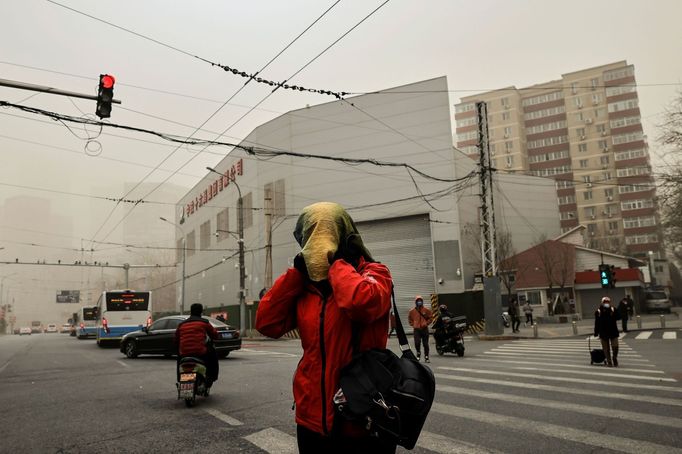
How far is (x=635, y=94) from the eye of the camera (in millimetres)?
82188

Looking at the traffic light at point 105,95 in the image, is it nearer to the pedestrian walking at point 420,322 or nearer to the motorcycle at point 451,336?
the pedestrian walking at point 420,322

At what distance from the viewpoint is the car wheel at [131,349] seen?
52.0ft

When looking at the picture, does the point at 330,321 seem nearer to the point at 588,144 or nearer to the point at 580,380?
the point at 580,380

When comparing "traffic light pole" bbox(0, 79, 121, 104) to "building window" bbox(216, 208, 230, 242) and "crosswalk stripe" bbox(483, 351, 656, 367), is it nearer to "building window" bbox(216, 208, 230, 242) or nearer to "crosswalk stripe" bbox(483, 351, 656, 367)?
"crosswalk stripe" bbox(483, 351, 656, 367)

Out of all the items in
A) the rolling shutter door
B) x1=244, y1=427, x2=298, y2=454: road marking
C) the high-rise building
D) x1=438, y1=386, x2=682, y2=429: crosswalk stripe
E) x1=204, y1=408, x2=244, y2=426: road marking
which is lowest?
x1=438, y1=386, x2=682, y2=429: crosswalk stripe

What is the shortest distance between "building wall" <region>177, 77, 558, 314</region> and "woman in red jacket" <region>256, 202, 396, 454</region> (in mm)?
27191

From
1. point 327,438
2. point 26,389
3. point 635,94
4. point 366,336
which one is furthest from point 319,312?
point 635,94

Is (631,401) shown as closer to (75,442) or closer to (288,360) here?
(75,442)

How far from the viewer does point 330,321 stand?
2105mm

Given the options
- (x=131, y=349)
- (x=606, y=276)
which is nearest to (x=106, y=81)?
(x=131, y=349)

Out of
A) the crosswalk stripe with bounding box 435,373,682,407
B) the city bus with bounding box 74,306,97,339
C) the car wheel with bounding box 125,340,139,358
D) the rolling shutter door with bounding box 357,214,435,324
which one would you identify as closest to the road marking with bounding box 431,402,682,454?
the crosswalk stripe with bounding box 435,373,682,407

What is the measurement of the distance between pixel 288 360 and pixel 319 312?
1228 centimetres

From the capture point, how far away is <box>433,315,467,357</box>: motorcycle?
14336mm

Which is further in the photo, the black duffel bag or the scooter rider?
A: the scooter rider
